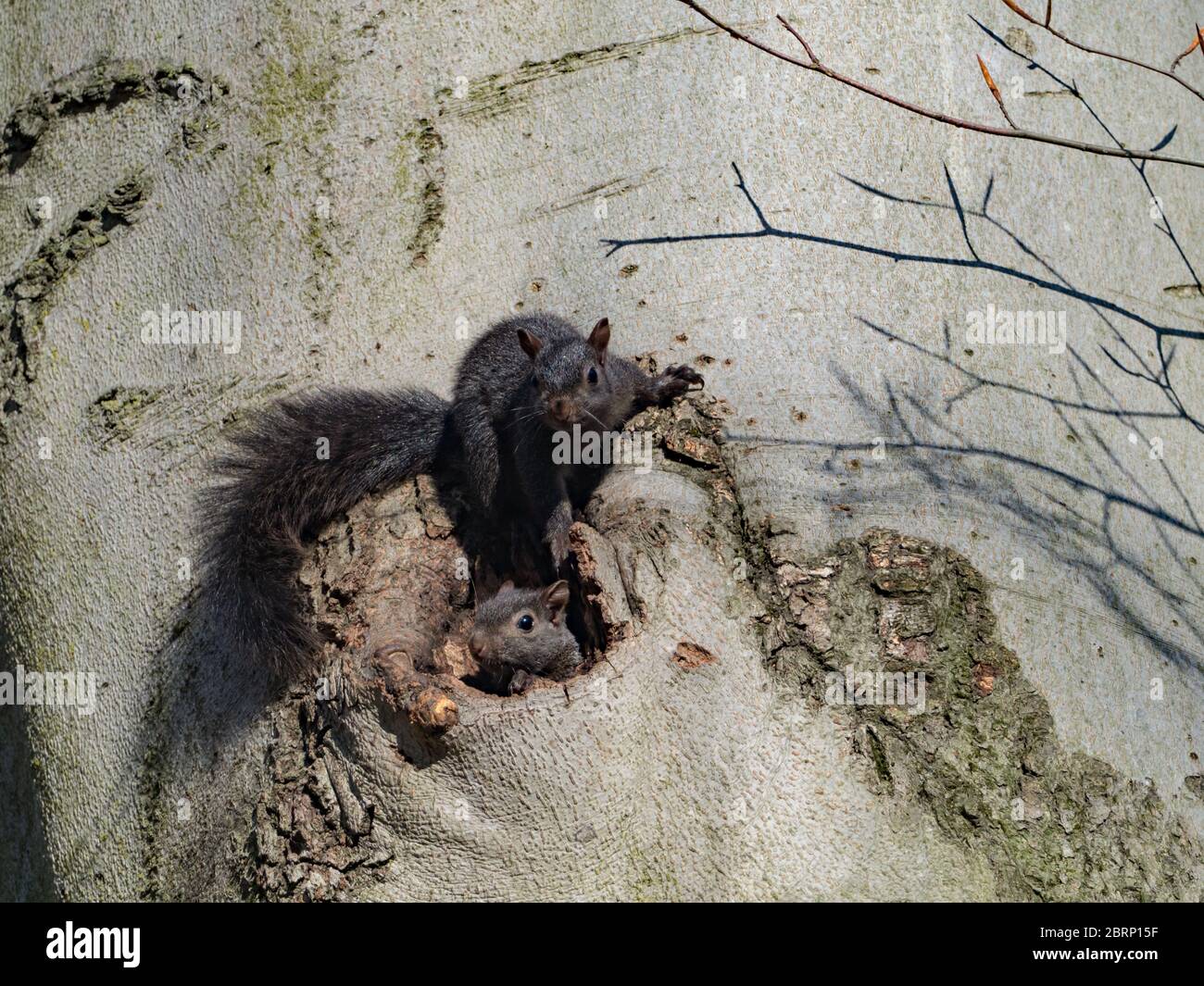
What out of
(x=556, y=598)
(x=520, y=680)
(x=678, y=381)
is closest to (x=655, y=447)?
(x=678, y=381)

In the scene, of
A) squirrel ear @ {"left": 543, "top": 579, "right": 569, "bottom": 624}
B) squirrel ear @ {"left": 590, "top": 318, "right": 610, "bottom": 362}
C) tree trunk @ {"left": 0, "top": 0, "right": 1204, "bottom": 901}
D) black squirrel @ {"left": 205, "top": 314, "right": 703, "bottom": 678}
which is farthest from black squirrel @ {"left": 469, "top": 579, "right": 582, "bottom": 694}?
squirrel ear @ {"left": 590, "top": 318, "right": 610, "bottom": 362}

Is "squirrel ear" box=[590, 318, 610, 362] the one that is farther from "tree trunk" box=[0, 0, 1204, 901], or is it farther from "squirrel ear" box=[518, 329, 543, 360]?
"squirrel ear" box=[518, 329, 543, 360]

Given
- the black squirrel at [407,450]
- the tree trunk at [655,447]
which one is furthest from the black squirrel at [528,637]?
the tree trunk at [655,447]

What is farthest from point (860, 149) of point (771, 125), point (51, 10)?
point (51, 10)

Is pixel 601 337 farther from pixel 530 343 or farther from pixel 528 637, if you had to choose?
pixel 528 637

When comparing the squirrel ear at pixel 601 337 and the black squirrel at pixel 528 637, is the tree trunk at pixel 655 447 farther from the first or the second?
the black squirrel at pixel 528 637
